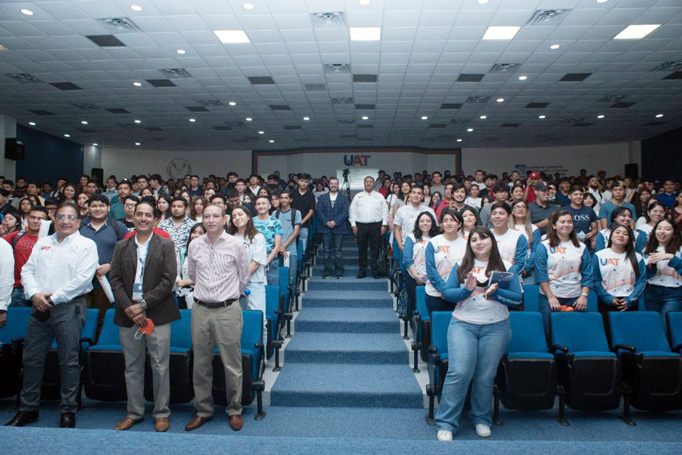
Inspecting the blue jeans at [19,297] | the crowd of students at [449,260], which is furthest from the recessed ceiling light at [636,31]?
the blue jeans at [19,297]

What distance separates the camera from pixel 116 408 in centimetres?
365

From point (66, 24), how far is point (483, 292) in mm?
6724

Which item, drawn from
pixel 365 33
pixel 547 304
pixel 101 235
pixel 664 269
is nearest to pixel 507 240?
pixel 547 304

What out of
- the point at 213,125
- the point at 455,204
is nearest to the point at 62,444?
the point at 455,204

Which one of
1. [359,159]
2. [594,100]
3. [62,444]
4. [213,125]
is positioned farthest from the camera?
[359,159]

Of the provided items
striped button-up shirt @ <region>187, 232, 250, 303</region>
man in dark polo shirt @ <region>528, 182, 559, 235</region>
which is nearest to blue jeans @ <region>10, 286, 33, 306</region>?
striped button-up shirt @ <region>187, 232, 250, 303</region>

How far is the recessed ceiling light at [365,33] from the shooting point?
6688mm

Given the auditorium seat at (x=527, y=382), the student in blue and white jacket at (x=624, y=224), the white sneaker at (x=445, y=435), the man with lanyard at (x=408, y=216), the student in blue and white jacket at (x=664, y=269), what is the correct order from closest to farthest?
the white sneaker at (x=445, y=435) → the auditorium seat at (x=527, y=382) → the student in blue and white jacket at (x=664, y=269) → the student in blue and white jacket at (x=624, y=224) → the man with lanyard at (x=408, y=216)

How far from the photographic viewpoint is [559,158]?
58.2ft

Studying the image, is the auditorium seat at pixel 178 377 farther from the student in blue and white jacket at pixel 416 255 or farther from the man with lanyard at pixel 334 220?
the man with lanyard at pixel 334 220

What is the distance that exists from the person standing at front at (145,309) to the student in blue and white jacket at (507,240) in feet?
8.85

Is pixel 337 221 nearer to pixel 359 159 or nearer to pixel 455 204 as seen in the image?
pixel 455 204

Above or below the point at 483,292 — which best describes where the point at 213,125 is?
above

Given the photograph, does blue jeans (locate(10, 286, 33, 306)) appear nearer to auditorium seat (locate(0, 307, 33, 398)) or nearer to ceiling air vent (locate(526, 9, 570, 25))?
auditorium seat (locate(0, 307, 33, 398))
